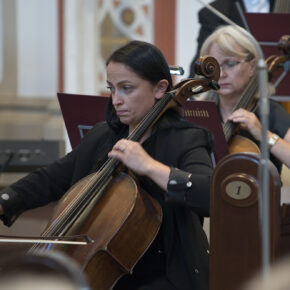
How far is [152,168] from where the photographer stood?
5.41 feet

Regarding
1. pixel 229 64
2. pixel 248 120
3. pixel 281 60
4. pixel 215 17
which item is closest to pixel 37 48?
pixel 215 17

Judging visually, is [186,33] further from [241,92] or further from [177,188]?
[177,188]

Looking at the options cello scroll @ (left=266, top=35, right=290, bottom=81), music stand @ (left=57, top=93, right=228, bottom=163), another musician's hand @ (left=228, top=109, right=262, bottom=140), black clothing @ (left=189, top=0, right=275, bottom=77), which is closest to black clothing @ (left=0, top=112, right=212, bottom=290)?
music stand @ (left=57, top=93, right=228, bottom=163)

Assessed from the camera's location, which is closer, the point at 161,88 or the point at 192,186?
the point at 192,186

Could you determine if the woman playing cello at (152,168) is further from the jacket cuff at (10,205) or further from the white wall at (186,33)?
the white wall at (186,33)

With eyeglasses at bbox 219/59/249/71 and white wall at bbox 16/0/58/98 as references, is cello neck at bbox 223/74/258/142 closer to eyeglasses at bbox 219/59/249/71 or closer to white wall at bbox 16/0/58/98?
eyeglasses at bbox 219/59/249/71

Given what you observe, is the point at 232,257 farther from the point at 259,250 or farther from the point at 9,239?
the point at 9,239

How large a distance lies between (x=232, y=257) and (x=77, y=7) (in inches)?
133

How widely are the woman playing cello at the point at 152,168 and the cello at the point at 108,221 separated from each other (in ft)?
0.15

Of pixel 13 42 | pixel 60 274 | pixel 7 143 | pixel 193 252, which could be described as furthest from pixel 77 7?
pixel 60 274

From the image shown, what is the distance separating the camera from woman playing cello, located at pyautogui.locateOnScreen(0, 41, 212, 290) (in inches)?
64.8

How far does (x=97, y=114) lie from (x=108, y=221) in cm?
54

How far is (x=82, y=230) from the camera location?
5.27ft

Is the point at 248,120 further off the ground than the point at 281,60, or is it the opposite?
the point at 281,60
